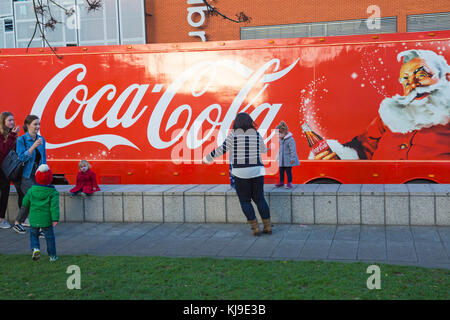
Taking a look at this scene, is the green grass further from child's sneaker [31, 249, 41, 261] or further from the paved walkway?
the paved walkway

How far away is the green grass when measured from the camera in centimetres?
444

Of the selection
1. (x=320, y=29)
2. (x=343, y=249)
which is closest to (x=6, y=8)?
(x=320, y=29)

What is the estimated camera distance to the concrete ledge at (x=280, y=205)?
23.3 ft

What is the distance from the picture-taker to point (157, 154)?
1026cm

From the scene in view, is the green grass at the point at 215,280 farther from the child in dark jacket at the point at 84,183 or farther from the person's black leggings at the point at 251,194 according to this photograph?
the child in dark jacket at the point at 84,183

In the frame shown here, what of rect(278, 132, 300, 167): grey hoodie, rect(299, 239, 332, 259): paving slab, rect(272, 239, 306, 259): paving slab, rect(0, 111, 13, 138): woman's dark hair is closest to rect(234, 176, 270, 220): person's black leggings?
rect(272, 239, 306, 259): paving slab

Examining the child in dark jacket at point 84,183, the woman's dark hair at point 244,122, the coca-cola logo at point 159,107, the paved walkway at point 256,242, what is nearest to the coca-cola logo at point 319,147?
the coca-cola logo at point 159,107

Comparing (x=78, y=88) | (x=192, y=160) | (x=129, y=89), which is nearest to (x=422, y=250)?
(x=192, y=160)

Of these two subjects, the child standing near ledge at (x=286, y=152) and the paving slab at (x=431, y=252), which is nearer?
the paving slab at (x=431, y=252)

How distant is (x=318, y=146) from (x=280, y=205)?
7.71 ft

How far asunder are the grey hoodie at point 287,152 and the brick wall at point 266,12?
1550 cm

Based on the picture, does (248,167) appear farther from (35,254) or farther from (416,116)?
(416,116)

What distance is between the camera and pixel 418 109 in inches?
352

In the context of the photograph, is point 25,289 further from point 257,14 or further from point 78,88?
point 257,14
